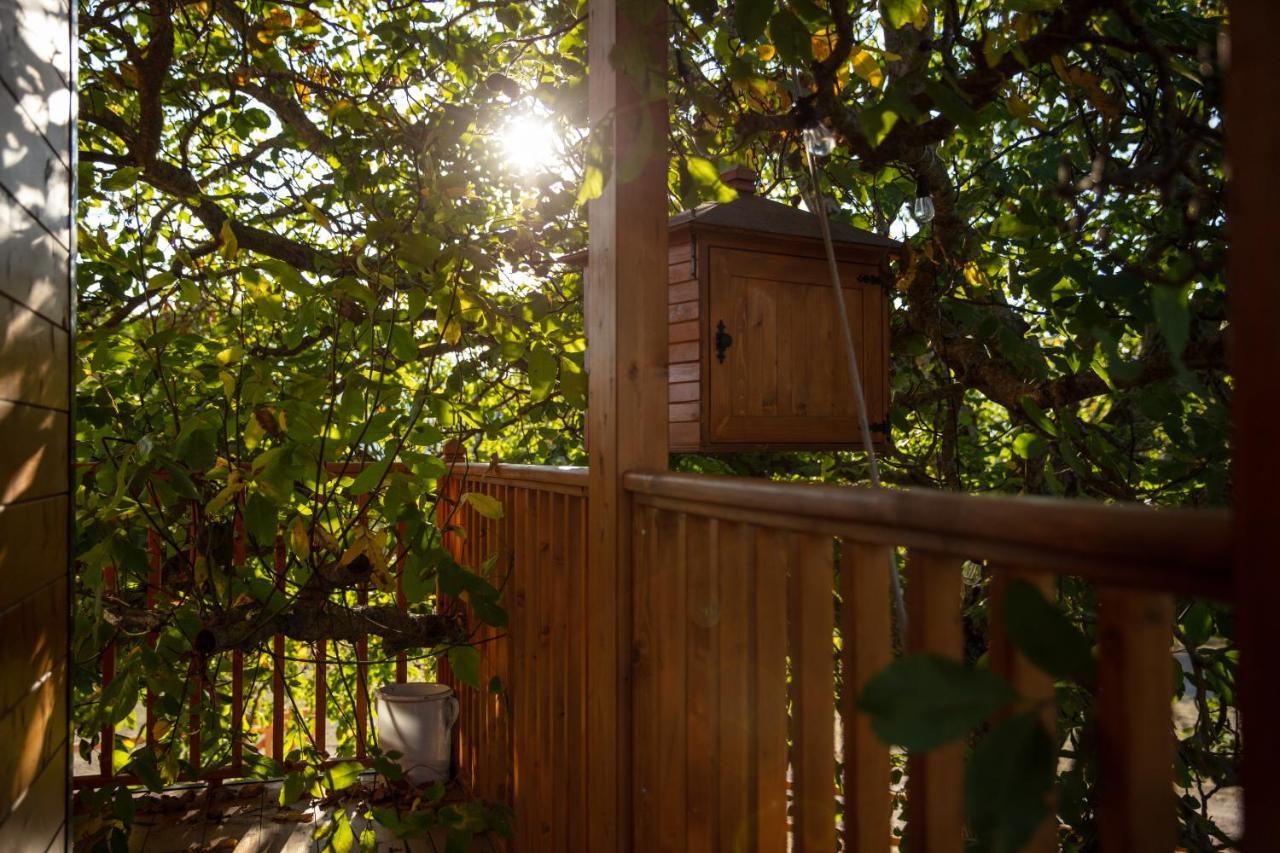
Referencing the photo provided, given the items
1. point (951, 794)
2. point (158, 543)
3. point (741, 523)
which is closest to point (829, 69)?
point (741, 523)

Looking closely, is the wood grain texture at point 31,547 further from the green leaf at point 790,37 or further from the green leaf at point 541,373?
the green leaf at point 790,37

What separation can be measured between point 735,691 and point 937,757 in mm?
462

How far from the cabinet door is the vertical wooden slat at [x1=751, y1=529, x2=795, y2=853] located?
57cm

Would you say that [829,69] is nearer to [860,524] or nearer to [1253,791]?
[860,524]

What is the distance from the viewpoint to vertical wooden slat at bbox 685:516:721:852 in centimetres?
137

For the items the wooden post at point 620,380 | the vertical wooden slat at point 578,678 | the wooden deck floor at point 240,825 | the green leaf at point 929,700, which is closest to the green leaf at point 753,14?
the wooden post at point 620,380

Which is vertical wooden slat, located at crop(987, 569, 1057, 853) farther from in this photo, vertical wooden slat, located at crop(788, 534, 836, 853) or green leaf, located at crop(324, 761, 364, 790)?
green leaf, located at crop(324, 761, 364, 790)

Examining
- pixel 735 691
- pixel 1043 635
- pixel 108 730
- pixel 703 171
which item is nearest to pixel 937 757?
pixel 1043 635

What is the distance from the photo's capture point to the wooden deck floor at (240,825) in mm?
2797

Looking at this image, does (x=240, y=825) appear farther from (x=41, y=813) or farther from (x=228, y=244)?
(x=228, y=244)

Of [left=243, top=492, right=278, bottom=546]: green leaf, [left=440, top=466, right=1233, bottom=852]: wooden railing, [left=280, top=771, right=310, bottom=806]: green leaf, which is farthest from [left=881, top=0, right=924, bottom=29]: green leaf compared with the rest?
[left=280, top=771, right=310, bottom=806]: green leaf

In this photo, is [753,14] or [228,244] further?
[228,244]

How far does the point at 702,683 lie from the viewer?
1422mm

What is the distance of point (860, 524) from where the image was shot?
3.29 ft
